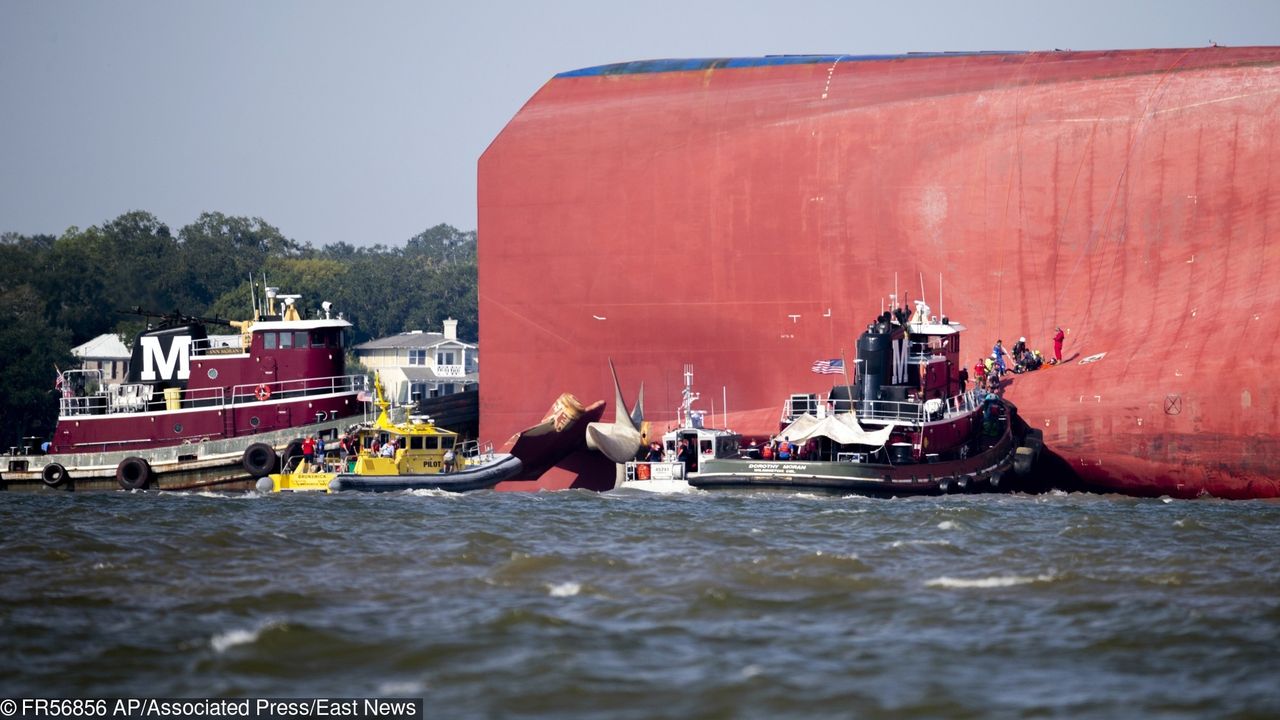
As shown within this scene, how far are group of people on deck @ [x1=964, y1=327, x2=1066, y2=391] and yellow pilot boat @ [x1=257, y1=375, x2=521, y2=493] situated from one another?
11140mm

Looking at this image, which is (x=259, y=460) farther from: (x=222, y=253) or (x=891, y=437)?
(x=222, y=253)

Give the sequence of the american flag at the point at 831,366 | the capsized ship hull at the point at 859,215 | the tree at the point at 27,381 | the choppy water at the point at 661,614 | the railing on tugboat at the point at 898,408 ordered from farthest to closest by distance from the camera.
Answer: the tree at the point at 27,381 → the capsized ship hull at the point at 859,215 → the american flag at the point at 831,366 → the railing on tugboat at the point at 898,408 → the choppy water at the point at 661,614

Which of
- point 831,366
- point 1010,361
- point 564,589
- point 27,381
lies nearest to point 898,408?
point 831,366

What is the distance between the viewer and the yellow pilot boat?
108 feet

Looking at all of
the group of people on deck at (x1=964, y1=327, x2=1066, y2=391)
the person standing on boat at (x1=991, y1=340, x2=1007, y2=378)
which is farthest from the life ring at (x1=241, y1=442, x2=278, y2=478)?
the person standing on boat at (x1=991, y1=340, x2=1007, y2=378)

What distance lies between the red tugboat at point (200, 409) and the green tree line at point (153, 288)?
18.7 m

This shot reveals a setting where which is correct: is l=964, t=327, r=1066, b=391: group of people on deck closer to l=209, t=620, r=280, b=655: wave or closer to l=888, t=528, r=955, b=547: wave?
l=888, t=528, r=955, b=547: wave

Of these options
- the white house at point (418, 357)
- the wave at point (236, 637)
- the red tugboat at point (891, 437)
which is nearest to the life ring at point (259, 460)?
the red tugboat at point (891, 437)

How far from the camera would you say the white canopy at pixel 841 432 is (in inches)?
1260

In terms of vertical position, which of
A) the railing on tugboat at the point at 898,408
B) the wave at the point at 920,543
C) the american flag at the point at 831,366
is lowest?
the wave at the point at 920,543

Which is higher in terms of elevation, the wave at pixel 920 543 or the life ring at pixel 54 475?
the life ring at pixel 54 475

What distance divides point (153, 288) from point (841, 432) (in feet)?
168

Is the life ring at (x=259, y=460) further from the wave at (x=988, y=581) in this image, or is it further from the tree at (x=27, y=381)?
the tree at (x=27, y=381)

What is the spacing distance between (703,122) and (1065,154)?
8973mm
